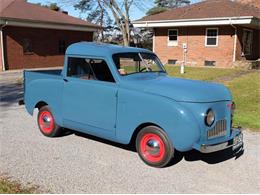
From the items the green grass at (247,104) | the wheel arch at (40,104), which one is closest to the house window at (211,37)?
the green grass at (247,104)

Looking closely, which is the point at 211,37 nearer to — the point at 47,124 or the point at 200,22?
the point at 200,22

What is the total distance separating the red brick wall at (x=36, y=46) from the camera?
77.5ft

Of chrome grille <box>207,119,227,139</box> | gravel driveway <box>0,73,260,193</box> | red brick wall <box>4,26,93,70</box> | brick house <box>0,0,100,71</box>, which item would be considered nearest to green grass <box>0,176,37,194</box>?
gravel driveway <box>0,73,260,193</box>

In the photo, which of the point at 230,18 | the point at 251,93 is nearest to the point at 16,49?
the point at 230,18

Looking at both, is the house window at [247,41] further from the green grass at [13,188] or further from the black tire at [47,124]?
the green grass at [13,188]

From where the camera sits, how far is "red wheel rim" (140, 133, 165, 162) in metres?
5.16

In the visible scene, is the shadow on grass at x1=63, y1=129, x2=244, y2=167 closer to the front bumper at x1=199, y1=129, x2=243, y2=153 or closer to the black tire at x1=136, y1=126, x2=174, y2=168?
the black tire at x1=136, y1=126, x2=174, y2=168

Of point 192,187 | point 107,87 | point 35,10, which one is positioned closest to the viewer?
point 192,187

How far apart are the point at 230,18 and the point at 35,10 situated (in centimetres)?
1466

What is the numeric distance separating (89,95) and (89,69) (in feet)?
1.58

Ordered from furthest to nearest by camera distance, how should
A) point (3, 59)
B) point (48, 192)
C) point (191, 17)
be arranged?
1. point (191, 17)
2. point (3, 59)
3. point (48, 192)

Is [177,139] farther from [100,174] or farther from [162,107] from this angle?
[100,174]

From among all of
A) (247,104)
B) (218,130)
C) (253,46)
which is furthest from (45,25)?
(218,130)

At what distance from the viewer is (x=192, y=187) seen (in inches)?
178
